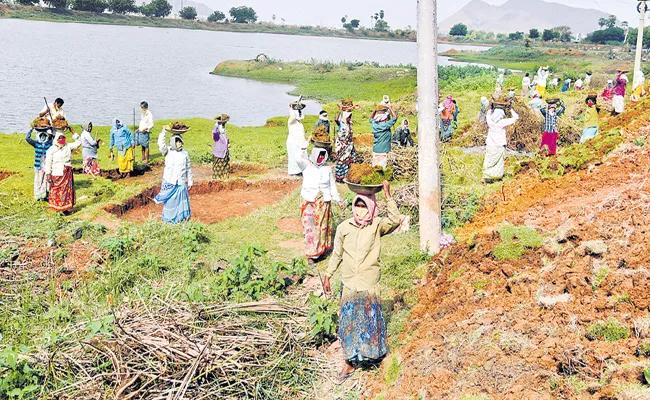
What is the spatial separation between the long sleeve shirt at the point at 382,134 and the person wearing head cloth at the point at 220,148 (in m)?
3.09

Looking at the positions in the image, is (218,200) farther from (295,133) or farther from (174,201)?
(174,201)

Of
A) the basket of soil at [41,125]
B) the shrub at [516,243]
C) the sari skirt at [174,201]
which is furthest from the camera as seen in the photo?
the basket of soil at [41,125]

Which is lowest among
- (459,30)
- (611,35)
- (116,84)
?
(116,84)

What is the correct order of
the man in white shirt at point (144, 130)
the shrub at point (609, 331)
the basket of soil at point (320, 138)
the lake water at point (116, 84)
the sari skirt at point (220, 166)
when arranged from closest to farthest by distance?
the shrub at point (609, 331) < the basket of soil at point (320, 138) < the sari skirt at point (220, 166) < the man in white shirt at point (144, 130) < the lake water at point (116, 84)

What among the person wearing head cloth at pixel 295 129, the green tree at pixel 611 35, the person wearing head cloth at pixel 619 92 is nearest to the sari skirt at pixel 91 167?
the person wearing head cloth at pixel 295 129

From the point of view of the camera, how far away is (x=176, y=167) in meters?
9.45

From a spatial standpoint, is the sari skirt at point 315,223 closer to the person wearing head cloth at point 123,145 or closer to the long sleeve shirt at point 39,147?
the long sleeve shirt at point 39,147

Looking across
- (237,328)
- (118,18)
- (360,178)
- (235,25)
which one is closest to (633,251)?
(360,178)

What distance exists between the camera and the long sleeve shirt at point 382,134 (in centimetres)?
1166

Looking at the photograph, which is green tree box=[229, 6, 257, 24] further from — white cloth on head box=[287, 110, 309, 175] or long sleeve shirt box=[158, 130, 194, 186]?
long sleeve shirt box=[158, 130, 194, 186]

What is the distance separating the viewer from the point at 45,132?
1091 cm

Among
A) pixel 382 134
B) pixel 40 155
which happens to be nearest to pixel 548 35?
pixel 382 134

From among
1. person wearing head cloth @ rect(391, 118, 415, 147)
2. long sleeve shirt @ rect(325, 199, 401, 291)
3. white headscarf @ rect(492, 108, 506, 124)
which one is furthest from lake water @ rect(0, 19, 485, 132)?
long sleeve shirt @ rect(325, 199, 401, 291)

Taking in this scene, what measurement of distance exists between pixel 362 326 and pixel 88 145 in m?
9.97
